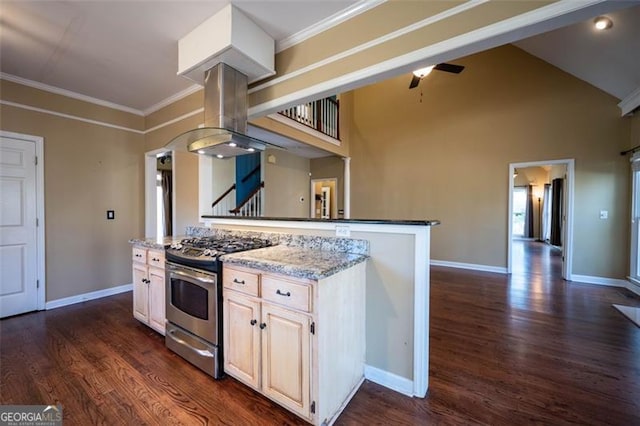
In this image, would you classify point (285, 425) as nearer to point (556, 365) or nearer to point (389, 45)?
point (556, 365)

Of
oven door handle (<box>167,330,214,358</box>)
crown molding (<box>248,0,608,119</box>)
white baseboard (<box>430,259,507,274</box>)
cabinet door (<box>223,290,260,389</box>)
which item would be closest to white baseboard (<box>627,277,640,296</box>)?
white baseboard (<box>430,259,507,274</box>)

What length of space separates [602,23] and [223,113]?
4.29 metres

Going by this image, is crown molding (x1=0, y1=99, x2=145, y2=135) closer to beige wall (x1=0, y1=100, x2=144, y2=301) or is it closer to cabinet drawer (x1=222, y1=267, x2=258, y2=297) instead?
beige wall (x1=0, y1=100, x2=144, y2=301)

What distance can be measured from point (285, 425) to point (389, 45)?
2495 millimetres

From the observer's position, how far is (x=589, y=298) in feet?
12.1

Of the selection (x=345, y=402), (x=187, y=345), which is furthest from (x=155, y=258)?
(x=345, y=402)

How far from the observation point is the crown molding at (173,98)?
330 centimetres

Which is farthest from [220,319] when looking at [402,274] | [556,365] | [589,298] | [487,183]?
[487,183]

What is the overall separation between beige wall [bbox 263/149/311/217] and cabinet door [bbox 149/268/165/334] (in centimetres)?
334

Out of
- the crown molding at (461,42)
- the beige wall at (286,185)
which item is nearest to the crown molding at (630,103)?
the crown molding at (461,42)

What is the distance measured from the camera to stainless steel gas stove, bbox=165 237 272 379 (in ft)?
6.33

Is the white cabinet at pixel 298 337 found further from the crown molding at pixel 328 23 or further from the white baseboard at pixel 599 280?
the white baseboard at pixel 599 280

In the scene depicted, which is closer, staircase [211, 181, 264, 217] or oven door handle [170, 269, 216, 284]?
oven door handle [170, 269, 216, 284]
